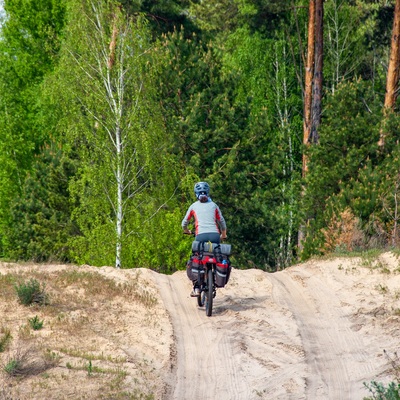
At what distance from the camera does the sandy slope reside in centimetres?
933

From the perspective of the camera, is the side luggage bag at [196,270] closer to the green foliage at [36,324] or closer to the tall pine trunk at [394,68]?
the green foliage at [36,324]

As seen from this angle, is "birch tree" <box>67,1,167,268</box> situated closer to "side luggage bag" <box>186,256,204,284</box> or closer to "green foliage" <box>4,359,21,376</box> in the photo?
"side luggage bag" <box>186,256,204,284</box>

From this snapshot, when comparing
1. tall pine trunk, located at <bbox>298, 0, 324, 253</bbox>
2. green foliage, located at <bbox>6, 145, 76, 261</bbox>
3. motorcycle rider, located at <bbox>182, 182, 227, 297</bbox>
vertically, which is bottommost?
green foliage, located at <bbox>6, 145, 76, 261</bbox>

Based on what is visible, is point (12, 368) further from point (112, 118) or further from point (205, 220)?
point (112, 118)

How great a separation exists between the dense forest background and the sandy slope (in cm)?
474

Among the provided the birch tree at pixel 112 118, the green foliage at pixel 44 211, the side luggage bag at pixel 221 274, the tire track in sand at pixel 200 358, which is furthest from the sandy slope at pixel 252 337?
the green foliage at pixel 44 211

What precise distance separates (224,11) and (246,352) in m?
31.2

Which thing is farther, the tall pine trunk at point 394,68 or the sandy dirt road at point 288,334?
the tall pine trunk at point 394,68

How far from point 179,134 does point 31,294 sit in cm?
1722

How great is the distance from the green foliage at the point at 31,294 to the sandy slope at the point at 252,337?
20cm

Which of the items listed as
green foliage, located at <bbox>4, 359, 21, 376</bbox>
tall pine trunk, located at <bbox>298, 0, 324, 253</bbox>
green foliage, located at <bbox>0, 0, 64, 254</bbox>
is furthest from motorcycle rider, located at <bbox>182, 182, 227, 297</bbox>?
green foliage, located at <bbox>0, 0, 64, 254</bbox>

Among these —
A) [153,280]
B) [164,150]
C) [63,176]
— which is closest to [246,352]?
[153,280]

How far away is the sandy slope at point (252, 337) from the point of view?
9328 mm

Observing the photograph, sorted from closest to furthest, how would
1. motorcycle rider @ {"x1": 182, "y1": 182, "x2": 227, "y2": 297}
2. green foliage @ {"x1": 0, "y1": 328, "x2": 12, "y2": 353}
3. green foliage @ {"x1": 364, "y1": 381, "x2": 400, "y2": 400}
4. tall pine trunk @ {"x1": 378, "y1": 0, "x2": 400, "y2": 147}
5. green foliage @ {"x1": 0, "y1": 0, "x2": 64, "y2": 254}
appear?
green foliage @ {"x1": 364, "y1": 381, "x2": 400, "y2": 400} → green foliage @ {"x1": 0, "y1": 328, "x2": 12, "y2": 353} → motorcycle rider @ {"x1": 182, "y1": 182, "x2": 227, "y2": 297} → tall pine trunk @ {"x1": 378, "y1": 0, "x2": 400, "y2": 147} → green foliage @ {"x1": 0, "y1": 0, "x2": 64, "y2": 254}
